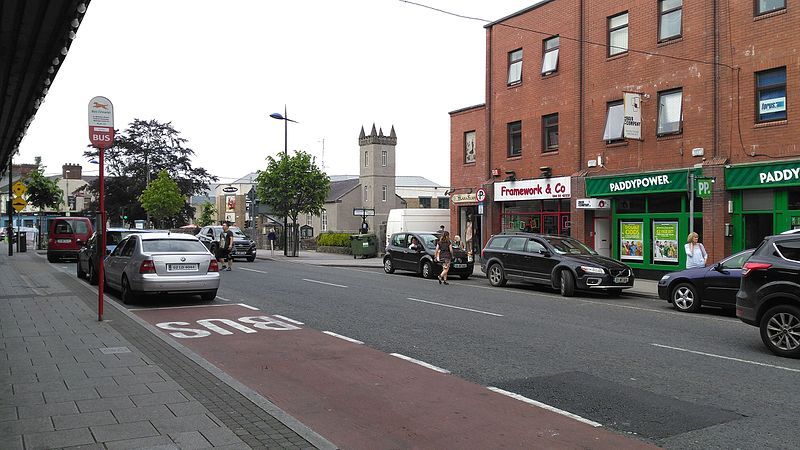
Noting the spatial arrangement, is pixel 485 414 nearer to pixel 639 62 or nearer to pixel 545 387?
pixel 545 387

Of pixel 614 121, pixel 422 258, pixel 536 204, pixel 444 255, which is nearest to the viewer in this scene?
pixel 444 255

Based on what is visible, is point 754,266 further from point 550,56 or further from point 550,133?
point 550,56

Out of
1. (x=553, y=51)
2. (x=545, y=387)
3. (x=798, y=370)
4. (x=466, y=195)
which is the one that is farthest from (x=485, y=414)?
(x=466, y=195)

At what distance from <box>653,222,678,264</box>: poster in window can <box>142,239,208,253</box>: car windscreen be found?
1431 centimetres

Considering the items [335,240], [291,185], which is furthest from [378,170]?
[291,185]

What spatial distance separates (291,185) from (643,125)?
19.6 meters

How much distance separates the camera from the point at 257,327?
10664 mm

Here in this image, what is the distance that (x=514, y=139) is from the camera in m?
26.9

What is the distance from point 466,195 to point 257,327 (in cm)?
2008

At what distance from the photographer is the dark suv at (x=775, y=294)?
844 centimetres

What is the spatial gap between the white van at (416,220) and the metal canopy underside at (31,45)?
66.2 feet

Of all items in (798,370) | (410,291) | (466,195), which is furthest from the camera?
(466,195)

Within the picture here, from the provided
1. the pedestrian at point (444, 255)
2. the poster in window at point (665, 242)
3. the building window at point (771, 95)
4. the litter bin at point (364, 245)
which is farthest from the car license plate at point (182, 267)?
the litter bin at point (364, 245)

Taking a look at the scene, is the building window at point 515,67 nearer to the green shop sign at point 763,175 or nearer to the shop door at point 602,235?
the shop door at point 602,235
